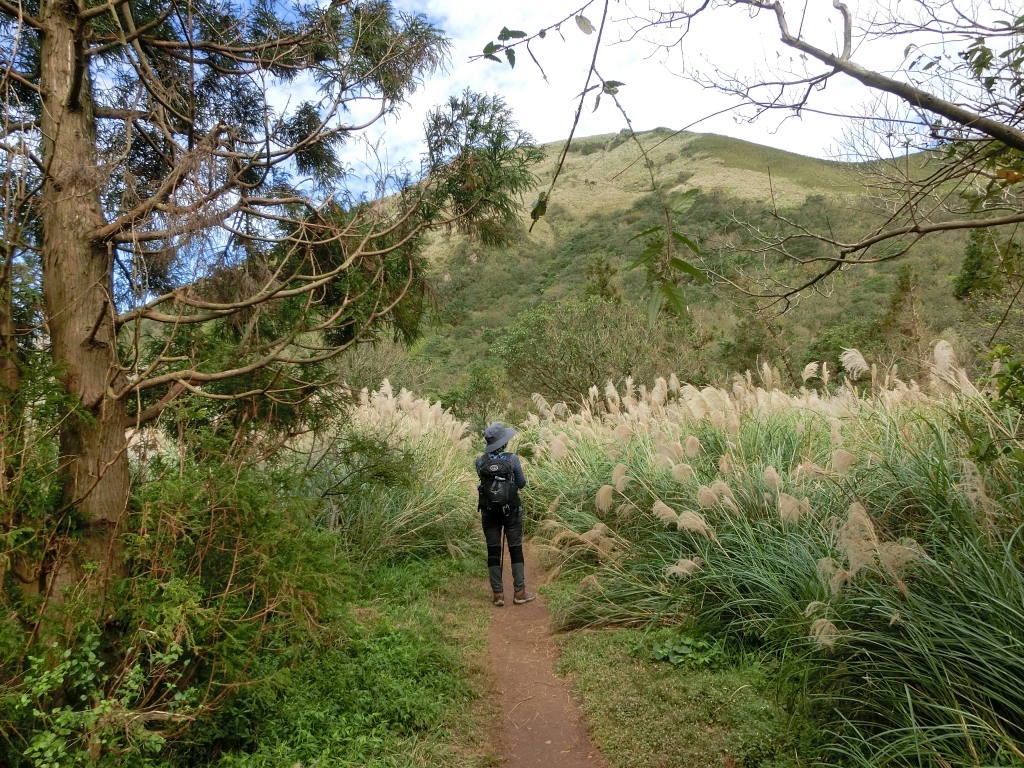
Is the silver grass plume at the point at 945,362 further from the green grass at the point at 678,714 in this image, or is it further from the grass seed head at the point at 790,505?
the green grass at the point at 678,714

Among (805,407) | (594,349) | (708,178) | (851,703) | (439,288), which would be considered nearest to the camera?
(851,703)

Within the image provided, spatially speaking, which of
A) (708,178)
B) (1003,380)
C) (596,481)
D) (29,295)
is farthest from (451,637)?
(708,178)

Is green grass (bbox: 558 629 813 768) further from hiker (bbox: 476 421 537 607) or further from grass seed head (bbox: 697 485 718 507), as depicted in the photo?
hiker (bbox: 476 421 537 607)

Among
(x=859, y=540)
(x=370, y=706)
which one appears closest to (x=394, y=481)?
(x=370, y=706)

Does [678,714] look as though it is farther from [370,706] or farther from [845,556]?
[370,706]

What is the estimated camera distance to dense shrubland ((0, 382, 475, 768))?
304 cm

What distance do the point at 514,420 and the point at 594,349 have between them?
3345 mm

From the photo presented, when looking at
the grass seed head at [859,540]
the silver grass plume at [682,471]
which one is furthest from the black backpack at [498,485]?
the grass seed head at [859,540]

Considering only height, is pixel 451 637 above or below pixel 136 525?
below

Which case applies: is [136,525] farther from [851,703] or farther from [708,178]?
[708,178]

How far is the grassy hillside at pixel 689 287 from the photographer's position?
464 cm

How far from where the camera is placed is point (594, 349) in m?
16.3

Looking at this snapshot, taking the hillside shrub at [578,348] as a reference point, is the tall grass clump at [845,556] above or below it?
below

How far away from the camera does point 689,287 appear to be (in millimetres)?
25734
